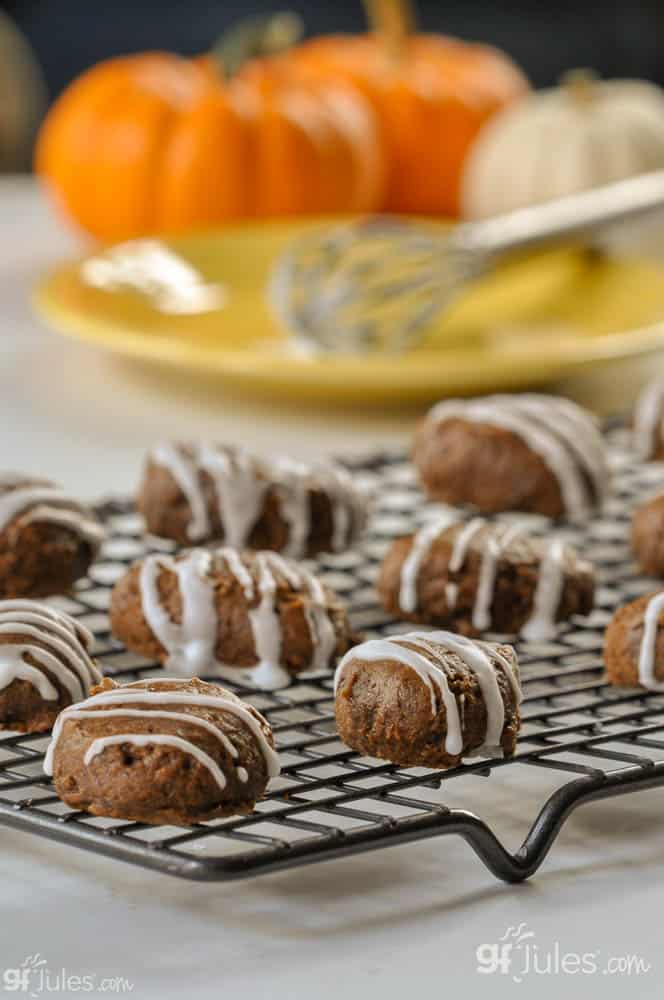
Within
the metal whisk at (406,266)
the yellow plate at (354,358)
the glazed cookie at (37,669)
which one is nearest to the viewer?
the glazed cookie at (37,669)

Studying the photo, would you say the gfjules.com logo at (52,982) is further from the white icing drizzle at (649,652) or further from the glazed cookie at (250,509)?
the glazed cookie at (250,509)

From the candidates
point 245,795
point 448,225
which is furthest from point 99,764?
point 448,225

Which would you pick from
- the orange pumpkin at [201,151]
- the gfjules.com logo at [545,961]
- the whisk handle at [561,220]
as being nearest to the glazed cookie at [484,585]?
the gfjules.com logo at [545,961]

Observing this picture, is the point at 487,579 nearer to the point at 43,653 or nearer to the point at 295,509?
the point at 295,509

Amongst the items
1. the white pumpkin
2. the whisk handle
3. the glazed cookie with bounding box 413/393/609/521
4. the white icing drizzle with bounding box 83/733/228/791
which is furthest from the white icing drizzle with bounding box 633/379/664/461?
the white pumpkin

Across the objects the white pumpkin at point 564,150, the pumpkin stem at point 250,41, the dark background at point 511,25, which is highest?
the dark background at point 511,25

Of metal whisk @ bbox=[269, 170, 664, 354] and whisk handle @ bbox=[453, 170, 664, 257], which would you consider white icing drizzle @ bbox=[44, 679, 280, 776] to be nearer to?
metal whisk @ bbox=[269, 170, 664, 354]
